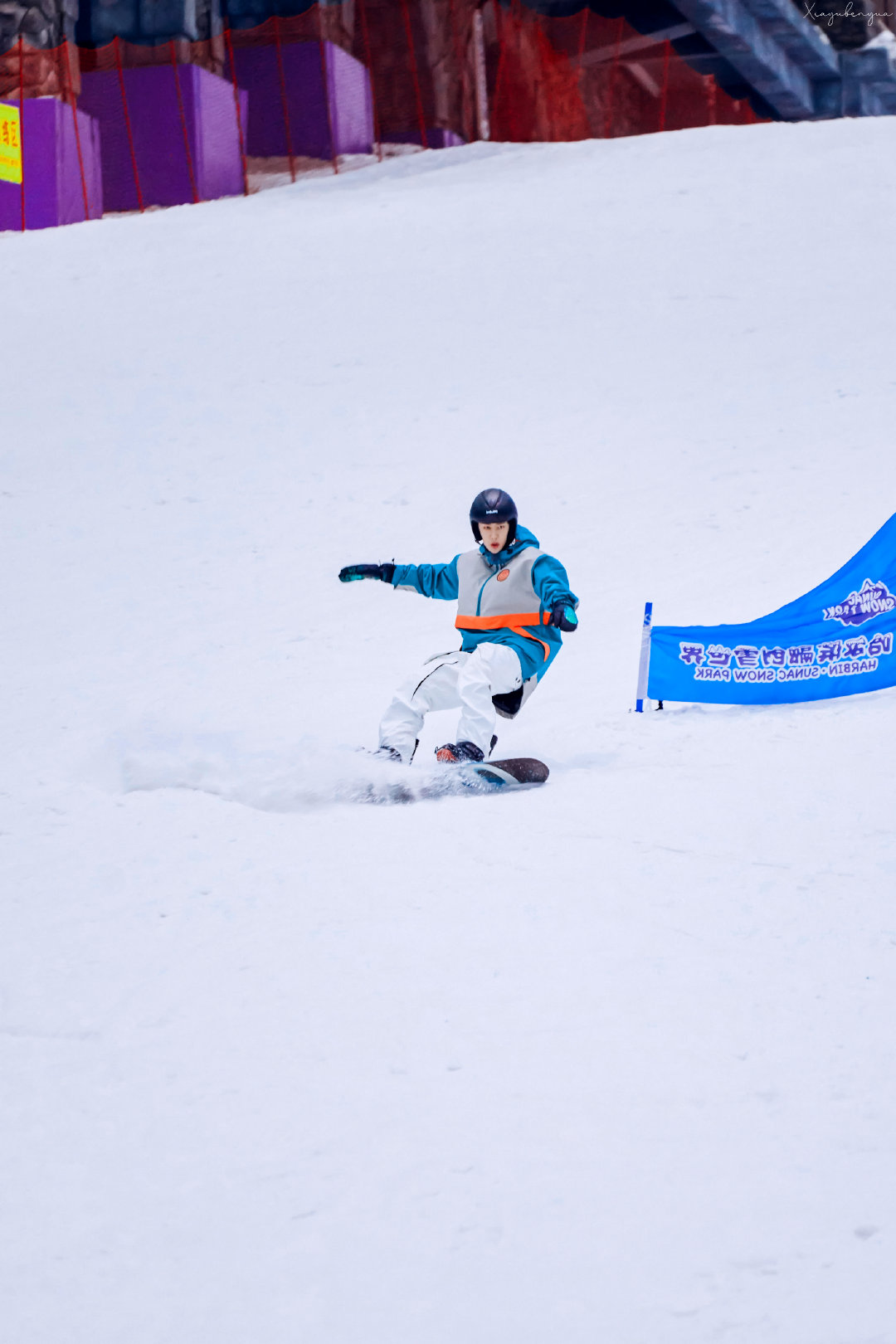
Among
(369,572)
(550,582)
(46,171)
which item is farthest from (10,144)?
(550,582)

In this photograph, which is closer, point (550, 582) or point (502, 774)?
point (502, 774)

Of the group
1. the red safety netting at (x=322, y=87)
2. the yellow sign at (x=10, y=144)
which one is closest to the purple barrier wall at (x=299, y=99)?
the red safety netting at (x=322, y=87)

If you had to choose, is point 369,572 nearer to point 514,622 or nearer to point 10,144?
point 514,622

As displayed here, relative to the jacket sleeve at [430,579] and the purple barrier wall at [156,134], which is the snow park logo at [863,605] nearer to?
the jacket sleeve at [430,579]

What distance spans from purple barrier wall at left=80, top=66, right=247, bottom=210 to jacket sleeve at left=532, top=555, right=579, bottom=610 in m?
16.1

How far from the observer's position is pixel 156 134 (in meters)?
19.1

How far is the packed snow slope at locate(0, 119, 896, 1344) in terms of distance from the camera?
2.21 meters

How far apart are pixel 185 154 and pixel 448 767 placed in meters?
17.1

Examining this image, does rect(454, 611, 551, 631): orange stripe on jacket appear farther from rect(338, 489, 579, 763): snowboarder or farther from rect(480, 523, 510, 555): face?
rect(480, 523, 510, 555): face

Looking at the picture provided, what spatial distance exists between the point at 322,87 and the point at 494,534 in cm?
1795

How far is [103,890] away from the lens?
3.66 meters

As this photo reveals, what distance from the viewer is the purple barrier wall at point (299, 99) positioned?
20.8 meters

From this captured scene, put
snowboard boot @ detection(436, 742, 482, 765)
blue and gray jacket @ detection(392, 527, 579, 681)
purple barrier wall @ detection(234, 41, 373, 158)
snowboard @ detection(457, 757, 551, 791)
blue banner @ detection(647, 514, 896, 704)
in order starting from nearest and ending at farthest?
snowboard @ detection(457, 757, 551, 791) → snowboard boot @ detection(436, 742, 482, 765) → blue and gray jacket @ detection(392, 527, 579, 681) → blue banner @ detection(647, 514, 896, 704) → purple barrier wall @ detection(234, 41, 373, 158)

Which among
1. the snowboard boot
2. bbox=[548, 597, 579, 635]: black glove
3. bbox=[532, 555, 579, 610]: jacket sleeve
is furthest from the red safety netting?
the snowboard boot
